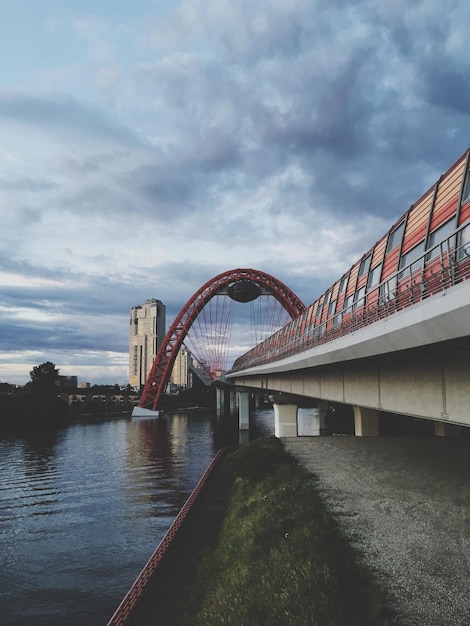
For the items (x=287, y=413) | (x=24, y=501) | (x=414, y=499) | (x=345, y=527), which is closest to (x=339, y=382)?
(x=414, y=499)

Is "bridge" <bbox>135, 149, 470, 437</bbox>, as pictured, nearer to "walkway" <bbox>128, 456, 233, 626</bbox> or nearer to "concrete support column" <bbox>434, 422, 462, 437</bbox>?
"walkway" <bbox>128, 456, 233, 626</bbox>

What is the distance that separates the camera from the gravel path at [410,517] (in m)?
9.47

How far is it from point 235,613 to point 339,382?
43.6 ft

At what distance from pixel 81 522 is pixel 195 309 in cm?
8607

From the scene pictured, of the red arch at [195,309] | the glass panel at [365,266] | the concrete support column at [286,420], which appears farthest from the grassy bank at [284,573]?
the red arch at [195,309]

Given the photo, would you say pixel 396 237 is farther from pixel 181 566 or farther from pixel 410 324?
pixel 181 566

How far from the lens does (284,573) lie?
10500 millimetres

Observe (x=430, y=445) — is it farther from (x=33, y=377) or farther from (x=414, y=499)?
(x=33, y=377)

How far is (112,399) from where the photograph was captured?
12500cm

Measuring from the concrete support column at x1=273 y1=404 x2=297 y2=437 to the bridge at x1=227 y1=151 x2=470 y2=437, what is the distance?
20.2m

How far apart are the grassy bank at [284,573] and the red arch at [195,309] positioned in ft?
290

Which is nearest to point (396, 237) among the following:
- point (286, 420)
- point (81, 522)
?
point (81, 522)

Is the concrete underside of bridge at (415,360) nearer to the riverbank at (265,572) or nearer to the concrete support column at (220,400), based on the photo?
the riverbank at (265,572)

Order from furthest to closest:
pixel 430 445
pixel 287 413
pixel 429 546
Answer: pixel 287 413
pixel 430 445
pixel 429 546
